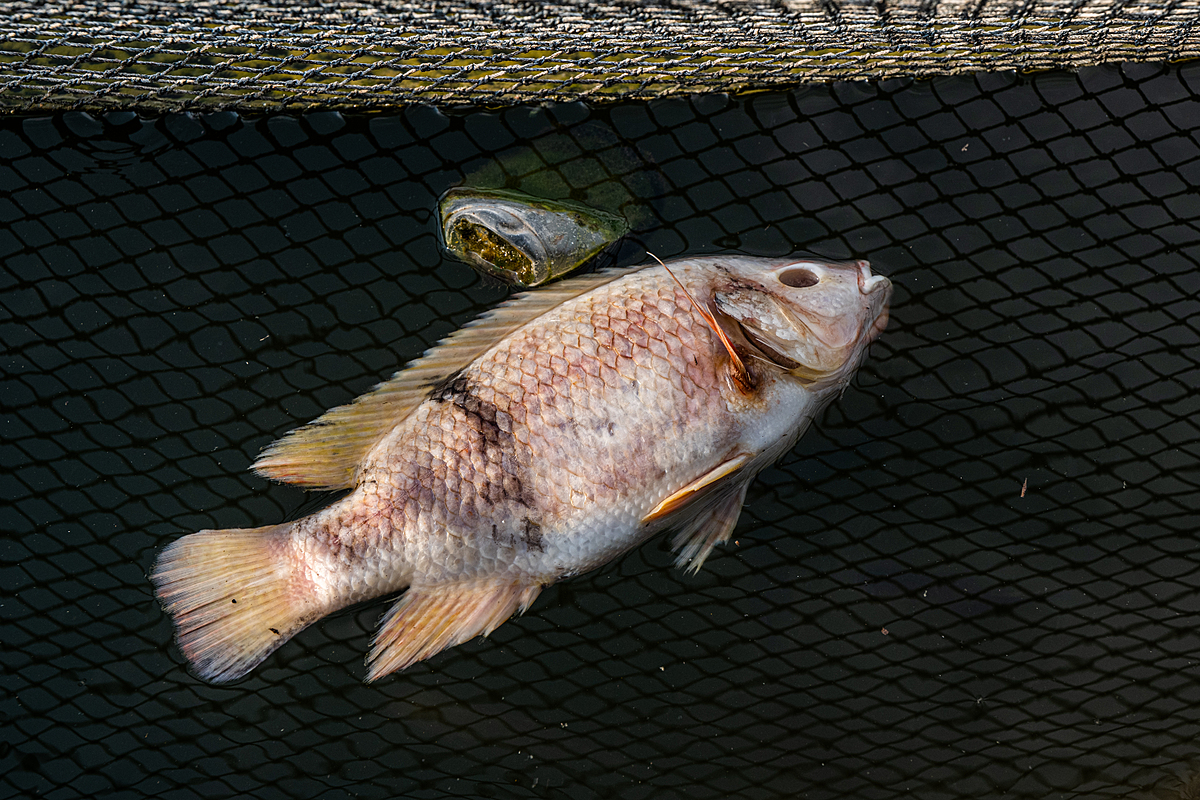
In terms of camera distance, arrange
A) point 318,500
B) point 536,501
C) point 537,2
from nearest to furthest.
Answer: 1. point 536,501
2. point 537,2
3. point 318,500

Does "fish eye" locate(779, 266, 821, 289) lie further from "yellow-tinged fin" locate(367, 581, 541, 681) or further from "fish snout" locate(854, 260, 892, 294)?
"yellow-tinged fin" locate(367, 581, 541, 681)

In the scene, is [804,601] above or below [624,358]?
below

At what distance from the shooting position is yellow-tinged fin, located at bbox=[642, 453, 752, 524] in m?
2.04

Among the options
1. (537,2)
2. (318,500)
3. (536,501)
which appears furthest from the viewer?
(318,500)

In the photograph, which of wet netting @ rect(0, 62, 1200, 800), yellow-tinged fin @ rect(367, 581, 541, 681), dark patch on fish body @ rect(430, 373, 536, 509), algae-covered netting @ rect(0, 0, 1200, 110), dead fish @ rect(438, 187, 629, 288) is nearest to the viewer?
dark patch on fish body @ rect(430, 373, 536, 509)

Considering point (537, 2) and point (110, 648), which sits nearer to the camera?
point (537, 2)

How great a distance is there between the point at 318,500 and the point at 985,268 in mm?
2661

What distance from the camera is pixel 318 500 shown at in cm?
254

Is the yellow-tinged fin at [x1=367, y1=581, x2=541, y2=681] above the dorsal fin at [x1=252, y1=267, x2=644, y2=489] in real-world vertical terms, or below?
below

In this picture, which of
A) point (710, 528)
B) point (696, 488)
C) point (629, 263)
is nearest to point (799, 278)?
point (629, 263)

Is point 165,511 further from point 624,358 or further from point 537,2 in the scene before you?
point 537,2

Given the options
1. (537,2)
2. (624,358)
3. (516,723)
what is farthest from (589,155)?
(516,723)

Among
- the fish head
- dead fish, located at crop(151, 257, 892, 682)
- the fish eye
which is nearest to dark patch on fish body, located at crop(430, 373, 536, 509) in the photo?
dead fish, located at crop(151, 257, 892, 682)

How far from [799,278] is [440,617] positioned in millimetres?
1581
